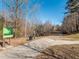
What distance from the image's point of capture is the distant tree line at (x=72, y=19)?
42531mm

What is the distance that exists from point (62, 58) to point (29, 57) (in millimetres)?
1721

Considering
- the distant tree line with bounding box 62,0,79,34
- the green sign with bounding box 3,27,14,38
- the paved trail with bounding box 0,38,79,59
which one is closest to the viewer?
the paved trail with bounding box 0,38,79,59

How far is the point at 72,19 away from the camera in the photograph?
140 feet

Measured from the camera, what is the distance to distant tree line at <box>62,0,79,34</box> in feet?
140

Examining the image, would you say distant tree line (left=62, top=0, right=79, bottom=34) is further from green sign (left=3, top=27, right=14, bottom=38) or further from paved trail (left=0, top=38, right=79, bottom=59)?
paved trail (left=0, top=38, right=79, bottom=59)

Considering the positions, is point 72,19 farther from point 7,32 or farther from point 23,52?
point 23,52

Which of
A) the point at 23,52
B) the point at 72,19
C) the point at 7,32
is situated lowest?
the point at 23,52

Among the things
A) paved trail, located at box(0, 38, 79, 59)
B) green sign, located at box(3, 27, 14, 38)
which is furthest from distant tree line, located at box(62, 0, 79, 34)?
paved trail, located at box(0, 38, 79, 59)

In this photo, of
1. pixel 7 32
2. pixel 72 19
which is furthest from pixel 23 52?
pixel 72 19

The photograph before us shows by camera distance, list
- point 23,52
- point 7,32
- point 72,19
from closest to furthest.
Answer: point 23,52
point 7,32
point 72,19

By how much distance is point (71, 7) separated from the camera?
44469 millimetres

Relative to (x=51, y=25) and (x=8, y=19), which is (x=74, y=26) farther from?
(x=8, y=19)

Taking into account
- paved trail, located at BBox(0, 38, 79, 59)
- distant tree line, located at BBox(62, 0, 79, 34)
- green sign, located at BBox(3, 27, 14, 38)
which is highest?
distant tree line, located at BBox(62, 0, 79, 34)

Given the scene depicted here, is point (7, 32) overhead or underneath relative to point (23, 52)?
overhead
